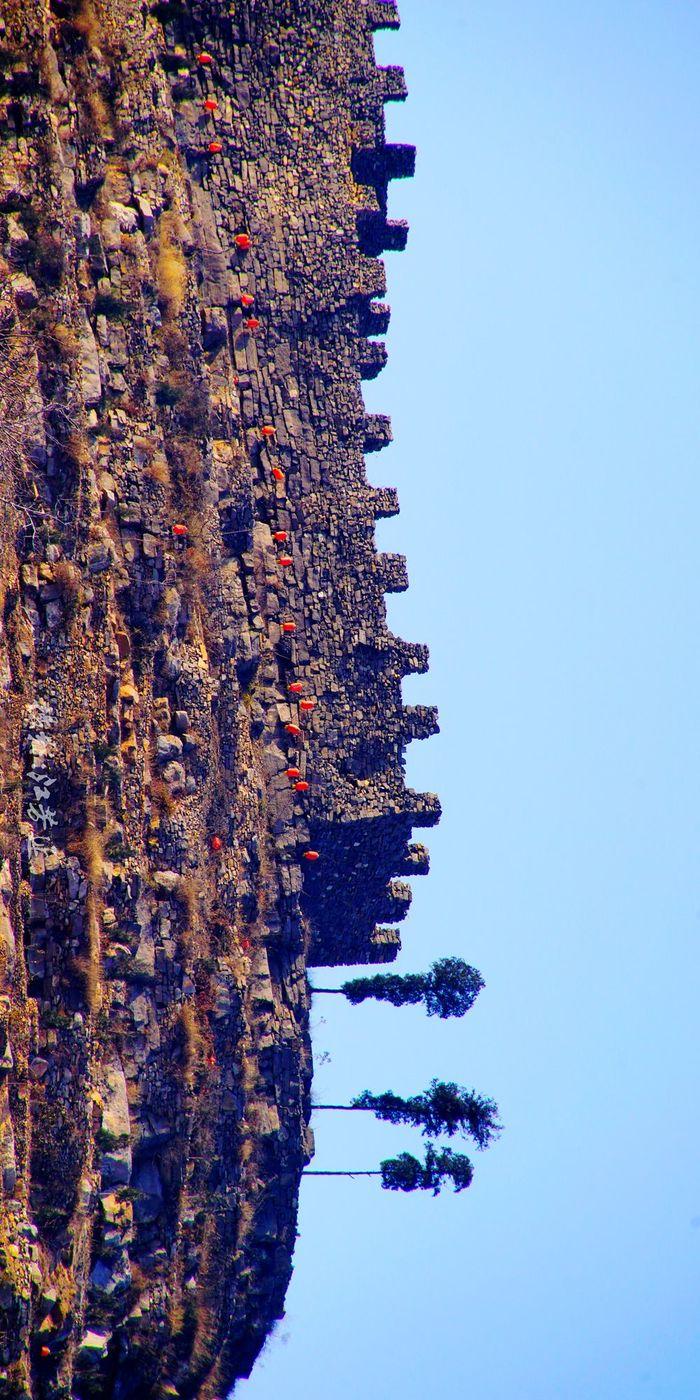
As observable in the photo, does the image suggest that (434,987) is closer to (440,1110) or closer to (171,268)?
(440,1110)

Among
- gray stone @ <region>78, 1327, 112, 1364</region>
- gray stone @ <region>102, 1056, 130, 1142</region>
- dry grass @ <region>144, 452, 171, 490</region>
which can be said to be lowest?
gray stone @ <region>78, 1327, 112, 1364</region>

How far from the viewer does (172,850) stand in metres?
22.5

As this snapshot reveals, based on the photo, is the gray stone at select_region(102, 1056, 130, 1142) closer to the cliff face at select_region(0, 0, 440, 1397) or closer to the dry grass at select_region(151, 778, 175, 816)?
the cliff face at select_region(0, 0, 440, 1397)

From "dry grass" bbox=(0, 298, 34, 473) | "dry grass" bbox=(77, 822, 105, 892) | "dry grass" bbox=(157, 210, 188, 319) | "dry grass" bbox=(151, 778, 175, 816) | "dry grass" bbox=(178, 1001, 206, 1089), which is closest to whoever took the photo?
"dry grass" bbox=(0, 298, 34, 473)

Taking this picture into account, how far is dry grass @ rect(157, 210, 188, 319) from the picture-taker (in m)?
24.2

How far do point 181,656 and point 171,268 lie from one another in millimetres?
6201

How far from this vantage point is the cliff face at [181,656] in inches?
766

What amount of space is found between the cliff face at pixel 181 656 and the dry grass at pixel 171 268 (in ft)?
0.16

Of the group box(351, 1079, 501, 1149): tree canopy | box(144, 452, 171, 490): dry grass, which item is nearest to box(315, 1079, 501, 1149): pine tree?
box(351, 1079, 501, 1149): tree canopy

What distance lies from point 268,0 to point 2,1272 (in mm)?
21172

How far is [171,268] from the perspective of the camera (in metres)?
24.2

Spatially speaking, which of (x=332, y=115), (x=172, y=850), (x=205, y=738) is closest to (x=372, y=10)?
(x=332, y=115)

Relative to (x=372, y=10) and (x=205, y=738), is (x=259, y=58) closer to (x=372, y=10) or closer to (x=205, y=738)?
(x=372, y=10)

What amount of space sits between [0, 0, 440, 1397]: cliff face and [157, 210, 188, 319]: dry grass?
0.05m
